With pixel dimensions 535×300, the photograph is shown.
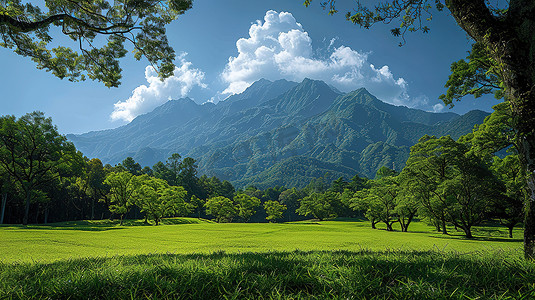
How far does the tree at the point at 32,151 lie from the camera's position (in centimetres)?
2389

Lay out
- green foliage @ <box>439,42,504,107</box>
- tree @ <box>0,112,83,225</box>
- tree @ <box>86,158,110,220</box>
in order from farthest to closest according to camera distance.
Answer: tree @ <box>86,158,110,220</box>, tree @ <box>0,112,83,225</box>, green foliage @ <box>439,42,504,107</box>

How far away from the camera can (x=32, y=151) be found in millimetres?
24375

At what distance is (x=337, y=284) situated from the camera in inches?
82.2

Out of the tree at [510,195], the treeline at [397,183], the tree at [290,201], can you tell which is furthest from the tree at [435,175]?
the tree at [290,201]

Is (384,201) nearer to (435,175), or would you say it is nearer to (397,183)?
(397,183)

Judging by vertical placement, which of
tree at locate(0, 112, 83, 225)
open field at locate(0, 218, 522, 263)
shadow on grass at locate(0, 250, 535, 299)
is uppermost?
tree at locate(0, 112, 83, 225)

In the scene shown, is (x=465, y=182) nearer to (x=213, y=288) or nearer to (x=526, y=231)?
(x=526, y=231)

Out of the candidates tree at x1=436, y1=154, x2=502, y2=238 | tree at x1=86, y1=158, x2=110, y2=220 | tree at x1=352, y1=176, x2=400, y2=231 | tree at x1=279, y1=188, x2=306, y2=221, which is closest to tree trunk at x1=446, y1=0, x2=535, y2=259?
tree at x1=436, y1=154, x2=502, y2=238

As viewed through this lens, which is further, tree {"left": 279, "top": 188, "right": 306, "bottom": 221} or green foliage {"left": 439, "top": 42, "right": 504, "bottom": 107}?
tree {"left": 279, "top": 188, "right": 306, "bottom": 221}

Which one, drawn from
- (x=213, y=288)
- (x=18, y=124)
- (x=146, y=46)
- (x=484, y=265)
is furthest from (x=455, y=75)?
(x=18, y=124)

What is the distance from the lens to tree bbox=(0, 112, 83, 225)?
78.4 feet

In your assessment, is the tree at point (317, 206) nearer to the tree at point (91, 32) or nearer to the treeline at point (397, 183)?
the treeline at point (397, 183)

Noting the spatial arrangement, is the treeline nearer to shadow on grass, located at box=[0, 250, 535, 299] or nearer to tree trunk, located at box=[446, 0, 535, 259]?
tree trunk, located at box=[446, 0, 535, 259]

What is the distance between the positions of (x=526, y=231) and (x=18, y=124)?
3464 centimetres
